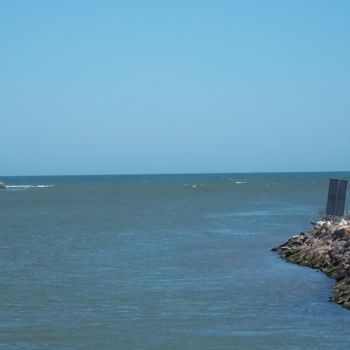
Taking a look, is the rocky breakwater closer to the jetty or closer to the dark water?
the jetty

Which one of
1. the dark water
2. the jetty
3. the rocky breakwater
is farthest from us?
the jetty

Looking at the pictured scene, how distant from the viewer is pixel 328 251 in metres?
24.5

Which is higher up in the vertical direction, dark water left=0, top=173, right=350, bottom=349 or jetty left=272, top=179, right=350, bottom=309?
jetty left=272, top=179, right=350, bottom=309

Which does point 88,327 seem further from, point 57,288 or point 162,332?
point 57,288

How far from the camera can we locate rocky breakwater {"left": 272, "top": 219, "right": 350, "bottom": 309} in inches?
764

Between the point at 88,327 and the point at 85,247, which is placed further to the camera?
the point at 85,247

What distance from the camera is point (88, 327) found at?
16125mm

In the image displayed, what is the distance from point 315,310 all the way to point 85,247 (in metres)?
15.6

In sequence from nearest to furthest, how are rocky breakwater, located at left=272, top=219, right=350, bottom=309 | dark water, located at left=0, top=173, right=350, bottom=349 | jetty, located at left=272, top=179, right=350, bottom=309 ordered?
dark water, located at left=0, top=173, right=350, bottom=349
rocky breakwater, located at left=272, top=219, right=350, bottom=309
jetty, located at left=272, top=179, right=350, bottom=309

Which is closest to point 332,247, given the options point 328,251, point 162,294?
point 328,251

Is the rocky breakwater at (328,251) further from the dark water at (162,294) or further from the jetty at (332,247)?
the dark water at (162,294)

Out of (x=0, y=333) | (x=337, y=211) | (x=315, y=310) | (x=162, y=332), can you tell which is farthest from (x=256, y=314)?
(x=337, y=211)

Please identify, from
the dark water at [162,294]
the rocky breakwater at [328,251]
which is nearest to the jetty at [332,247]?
the rocky breakwater at [328,251]

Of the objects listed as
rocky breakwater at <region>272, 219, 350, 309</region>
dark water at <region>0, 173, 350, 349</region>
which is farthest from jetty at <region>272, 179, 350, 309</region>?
dark water at <region>0, 173, 350, 349</region>
